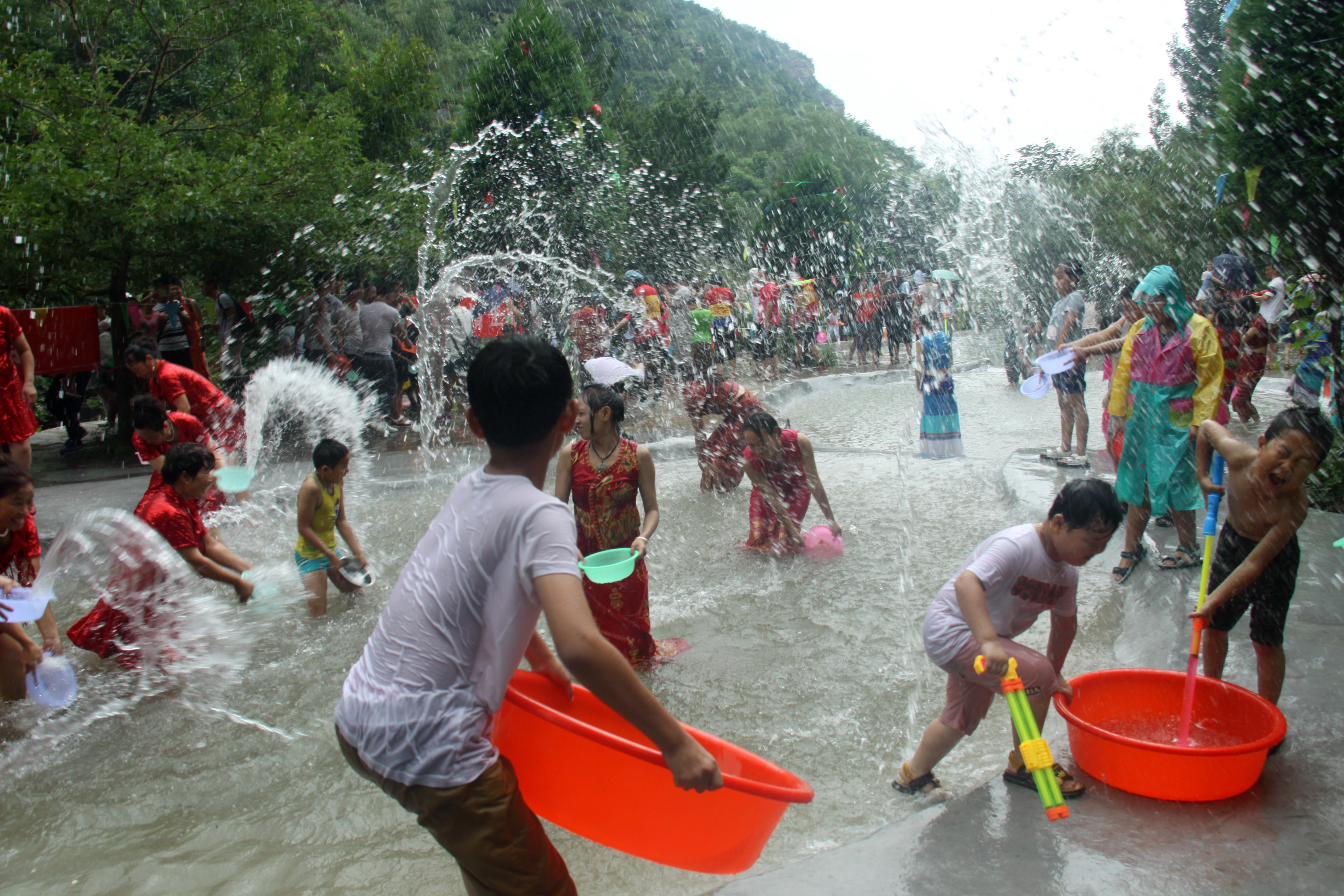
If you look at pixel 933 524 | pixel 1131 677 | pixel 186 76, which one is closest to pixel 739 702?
pixel 1131 677

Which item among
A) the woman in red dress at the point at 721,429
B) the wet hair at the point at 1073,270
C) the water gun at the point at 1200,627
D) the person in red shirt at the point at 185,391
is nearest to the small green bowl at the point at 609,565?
the water gun at the point at 1200,627

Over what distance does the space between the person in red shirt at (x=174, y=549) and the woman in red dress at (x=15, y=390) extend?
6.92 feet

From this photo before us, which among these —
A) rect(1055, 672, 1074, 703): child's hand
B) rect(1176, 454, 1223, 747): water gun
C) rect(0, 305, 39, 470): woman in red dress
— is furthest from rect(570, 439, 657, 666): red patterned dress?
rect(0, 305, 39, 470): woman in red dress

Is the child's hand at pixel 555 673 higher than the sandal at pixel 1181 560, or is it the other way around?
the child's hand at pixel 555 673

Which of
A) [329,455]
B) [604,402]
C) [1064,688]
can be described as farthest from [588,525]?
[1064,688]

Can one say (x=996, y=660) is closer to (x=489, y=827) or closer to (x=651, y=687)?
(x=489, y=827)

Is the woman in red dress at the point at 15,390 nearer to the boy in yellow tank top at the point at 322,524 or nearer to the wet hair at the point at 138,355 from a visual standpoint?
the wet hair at the point at 138,355

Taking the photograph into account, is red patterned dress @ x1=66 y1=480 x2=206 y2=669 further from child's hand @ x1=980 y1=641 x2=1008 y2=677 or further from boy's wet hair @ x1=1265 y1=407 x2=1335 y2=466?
boy's wet hair @ x1=1265 y1=407 x2=1335 y2=466

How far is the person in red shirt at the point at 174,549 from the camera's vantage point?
4.44 metres

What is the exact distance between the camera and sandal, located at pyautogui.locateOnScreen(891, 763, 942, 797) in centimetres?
323

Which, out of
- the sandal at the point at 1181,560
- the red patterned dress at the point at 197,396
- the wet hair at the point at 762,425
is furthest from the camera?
the red patterned dress at the point at 197,396

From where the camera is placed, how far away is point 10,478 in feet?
12.6

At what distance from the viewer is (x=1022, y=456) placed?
816cm

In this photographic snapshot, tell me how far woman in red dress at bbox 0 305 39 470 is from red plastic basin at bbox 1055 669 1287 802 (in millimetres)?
6339
